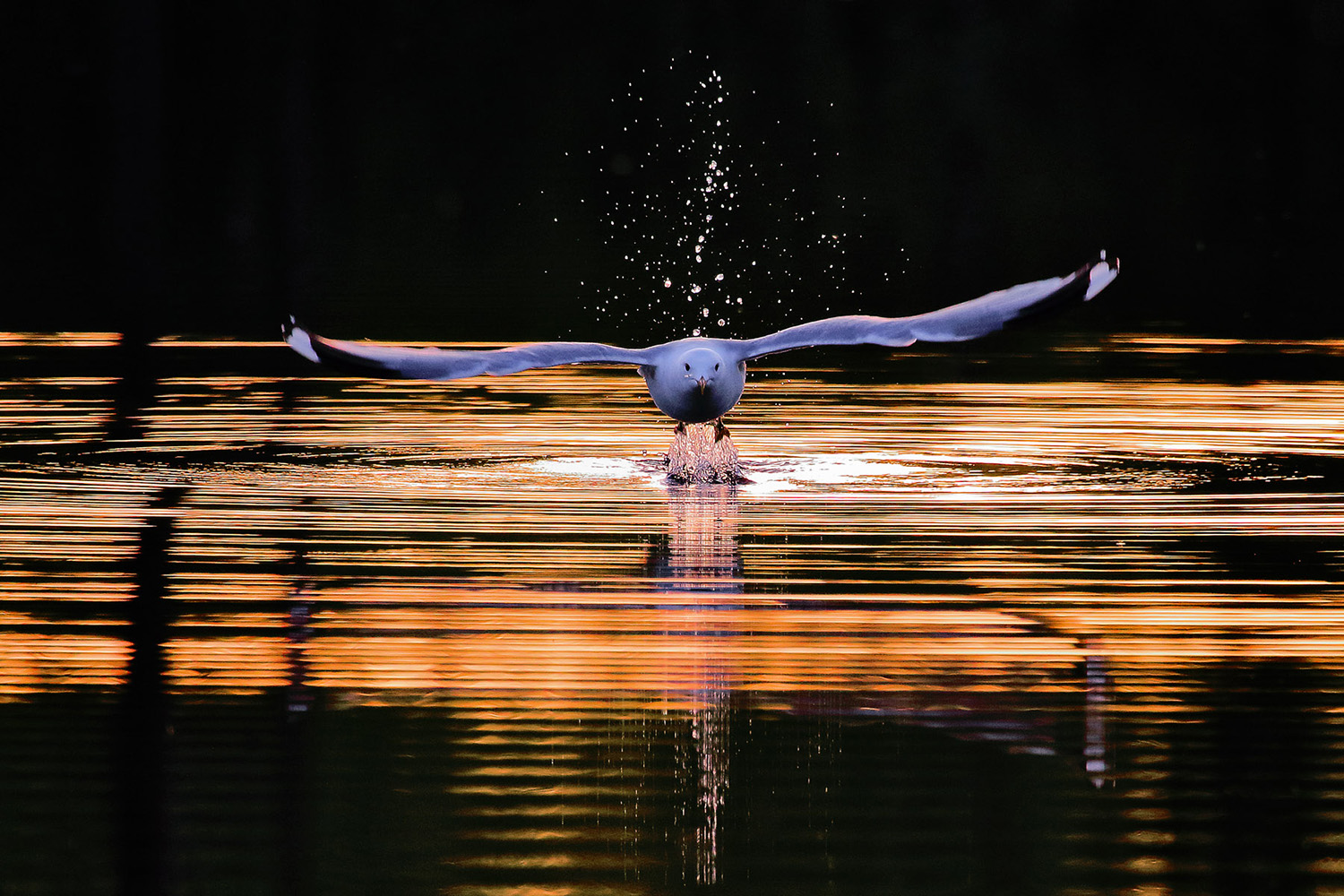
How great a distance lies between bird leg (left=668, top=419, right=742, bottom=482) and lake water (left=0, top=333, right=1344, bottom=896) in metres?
0.29

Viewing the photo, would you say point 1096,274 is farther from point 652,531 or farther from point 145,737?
point 145,737

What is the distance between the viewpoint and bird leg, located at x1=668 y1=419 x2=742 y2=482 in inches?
698

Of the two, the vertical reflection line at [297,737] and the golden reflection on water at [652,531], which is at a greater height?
the golden reflection on water at [652,531]

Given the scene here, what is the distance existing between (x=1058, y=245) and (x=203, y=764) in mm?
31696

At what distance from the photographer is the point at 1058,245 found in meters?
40.7

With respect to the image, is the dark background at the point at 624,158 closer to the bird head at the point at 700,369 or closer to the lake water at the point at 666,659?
the bird head at the point at 700,369

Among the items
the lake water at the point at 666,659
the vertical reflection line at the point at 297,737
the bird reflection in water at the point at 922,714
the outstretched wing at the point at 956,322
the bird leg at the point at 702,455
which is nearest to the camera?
the vertical reflection line at the point at 297,737

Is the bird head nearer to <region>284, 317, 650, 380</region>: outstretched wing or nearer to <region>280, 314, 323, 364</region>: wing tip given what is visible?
<region>284, 317, 650, 380</region>: outstretched wing

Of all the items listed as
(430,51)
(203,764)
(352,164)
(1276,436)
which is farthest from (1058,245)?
(203,764)

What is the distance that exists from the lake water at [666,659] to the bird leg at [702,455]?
0.95 feet

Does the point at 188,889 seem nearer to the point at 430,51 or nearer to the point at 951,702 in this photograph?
the point at 951,702

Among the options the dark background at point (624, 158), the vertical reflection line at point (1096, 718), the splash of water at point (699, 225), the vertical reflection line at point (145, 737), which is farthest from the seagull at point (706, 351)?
the splash of water at point (699, 225)

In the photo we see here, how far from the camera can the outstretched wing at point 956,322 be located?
17453mm

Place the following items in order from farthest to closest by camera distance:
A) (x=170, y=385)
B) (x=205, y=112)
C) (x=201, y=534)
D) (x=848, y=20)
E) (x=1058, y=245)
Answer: (x=848, y=20)
(x=205, y=112)
(x=1058, y=245)
(x=170, y=385)
(x=201, y=534)
